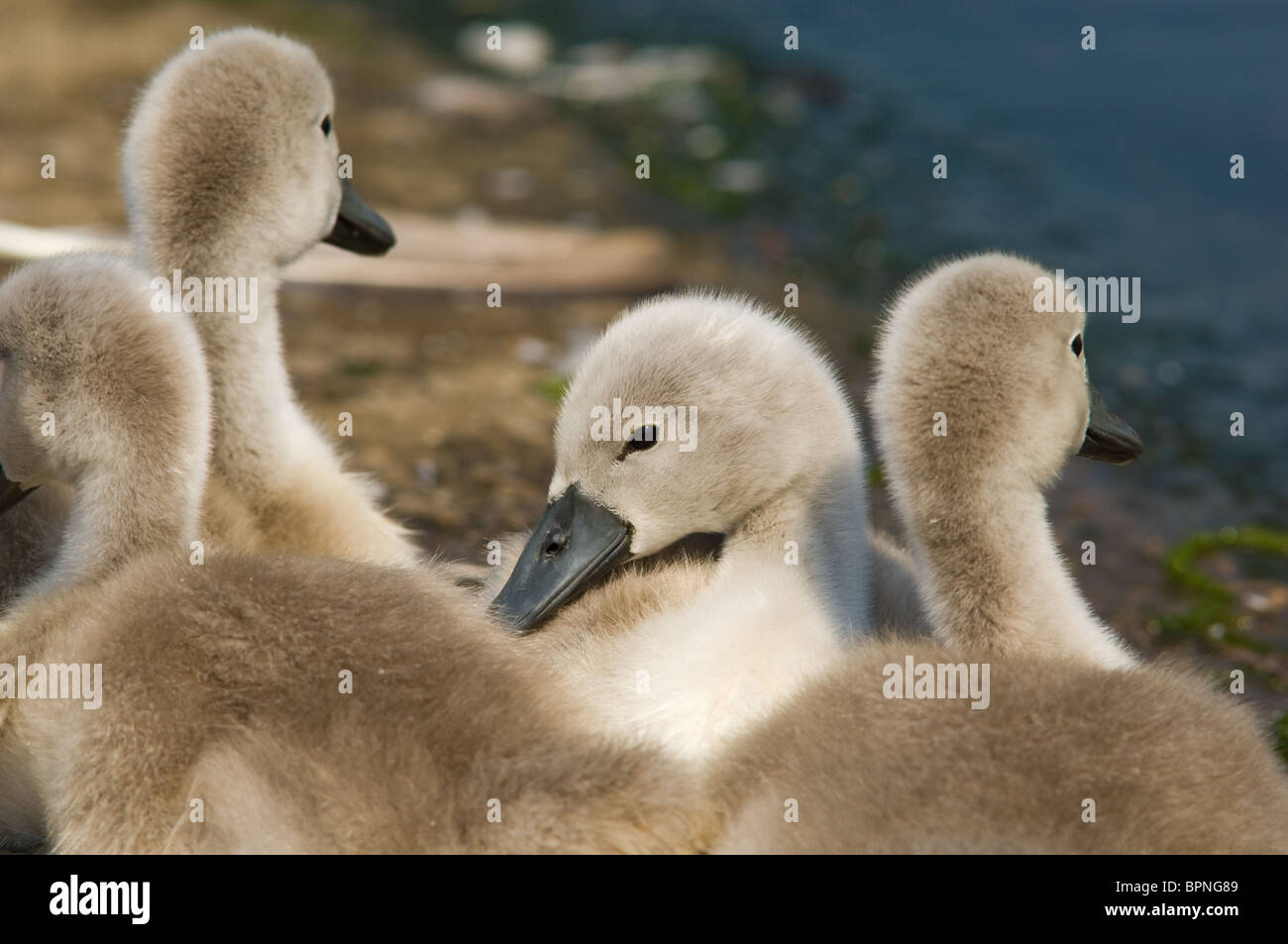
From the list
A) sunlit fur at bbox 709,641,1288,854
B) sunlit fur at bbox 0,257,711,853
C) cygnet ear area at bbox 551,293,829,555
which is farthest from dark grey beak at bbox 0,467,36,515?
sunlit fur at bbox 709,641,1288,854

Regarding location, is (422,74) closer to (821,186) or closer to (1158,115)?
(821,186)

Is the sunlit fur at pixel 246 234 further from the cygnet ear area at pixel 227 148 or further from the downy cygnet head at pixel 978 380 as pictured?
the downy cygnet head at pixel 978 380

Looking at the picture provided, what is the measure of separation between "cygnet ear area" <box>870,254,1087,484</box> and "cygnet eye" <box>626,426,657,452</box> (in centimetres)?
55

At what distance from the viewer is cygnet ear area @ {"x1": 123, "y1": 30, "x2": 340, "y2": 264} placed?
4.27m

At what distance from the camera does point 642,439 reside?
3703 mm

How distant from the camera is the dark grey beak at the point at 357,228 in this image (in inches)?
195

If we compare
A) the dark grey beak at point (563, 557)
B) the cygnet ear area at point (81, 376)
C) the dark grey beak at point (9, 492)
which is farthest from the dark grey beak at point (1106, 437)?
the dark grey beak at point (9, 492)

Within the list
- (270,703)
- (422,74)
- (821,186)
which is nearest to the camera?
(270,703)

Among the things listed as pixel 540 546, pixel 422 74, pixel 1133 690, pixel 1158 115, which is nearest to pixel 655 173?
pixel 422 74

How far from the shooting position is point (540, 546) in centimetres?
379

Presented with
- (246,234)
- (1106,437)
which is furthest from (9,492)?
(1106,437)

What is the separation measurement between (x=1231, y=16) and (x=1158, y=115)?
1783 millimetres

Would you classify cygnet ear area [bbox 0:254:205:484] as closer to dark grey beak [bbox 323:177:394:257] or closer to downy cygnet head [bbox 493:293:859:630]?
downy cygnet head [bbox 493:293:859:630]

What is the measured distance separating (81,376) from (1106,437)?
2.53 m
